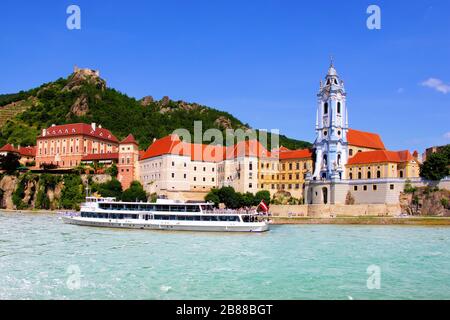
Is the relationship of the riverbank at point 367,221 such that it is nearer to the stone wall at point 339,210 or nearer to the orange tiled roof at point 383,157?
the stone wall at point 339,210

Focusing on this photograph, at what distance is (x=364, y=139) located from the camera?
78312mm

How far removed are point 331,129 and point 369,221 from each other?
723 inches

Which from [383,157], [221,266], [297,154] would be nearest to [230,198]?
[297,154]

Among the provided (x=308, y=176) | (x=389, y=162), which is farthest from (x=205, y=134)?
(x=389, y=162)

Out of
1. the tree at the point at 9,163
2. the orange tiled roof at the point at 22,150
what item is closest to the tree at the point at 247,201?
the tree at the point at 9,163

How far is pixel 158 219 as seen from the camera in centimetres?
5197

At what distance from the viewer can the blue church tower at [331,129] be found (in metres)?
72.3

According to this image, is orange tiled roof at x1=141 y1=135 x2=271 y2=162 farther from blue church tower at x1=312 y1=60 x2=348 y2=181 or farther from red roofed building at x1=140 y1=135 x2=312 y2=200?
blue church tower at x1=312 y1=60 x2=348 y2=181

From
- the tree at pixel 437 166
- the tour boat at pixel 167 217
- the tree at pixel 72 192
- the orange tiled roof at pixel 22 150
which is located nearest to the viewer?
the tour boat at pixel 167 217

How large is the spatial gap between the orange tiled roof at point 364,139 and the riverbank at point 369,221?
18.0 metres

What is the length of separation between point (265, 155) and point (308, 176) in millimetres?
8572

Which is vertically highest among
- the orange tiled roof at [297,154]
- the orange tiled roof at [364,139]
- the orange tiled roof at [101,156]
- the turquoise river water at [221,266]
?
the orange tiled roof at [364,139]

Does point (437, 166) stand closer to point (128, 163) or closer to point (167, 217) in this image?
point (167, 217)
